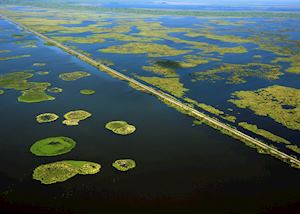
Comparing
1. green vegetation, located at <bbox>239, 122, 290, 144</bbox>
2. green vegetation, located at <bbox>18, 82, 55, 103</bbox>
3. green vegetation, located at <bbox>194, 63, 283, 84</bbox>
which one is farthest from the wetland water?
green vegetation, located at <bbox>194, 63, 283, 84</bbox>

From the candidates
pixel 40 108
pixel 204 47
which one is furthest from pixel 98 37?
pixel 40 108

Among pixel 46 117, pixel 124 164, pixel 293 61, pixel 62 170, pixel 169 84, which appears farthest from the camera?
pixel 293 61

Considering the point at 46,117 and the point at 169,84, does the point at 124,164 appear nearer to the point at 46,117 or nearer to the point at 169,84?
the point at 46,117

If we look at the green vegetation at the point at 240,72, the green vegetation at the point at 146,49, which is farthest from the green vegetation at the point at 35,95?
the green vegetation at the point at 146,49

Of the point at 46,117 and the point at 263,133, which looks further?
Answer: the point at 46,117

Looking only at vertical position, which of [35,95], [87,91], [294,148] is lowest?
[35,95]

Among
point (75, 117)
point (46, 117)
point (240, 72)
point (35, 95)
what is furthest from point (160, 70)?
point (46, 117)

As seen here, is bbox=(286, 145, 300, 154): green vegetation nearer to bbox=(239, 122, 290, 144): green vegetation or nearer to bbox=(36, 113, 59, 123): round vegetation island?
bbox=(239, 122, 290, 144): green vegetation
